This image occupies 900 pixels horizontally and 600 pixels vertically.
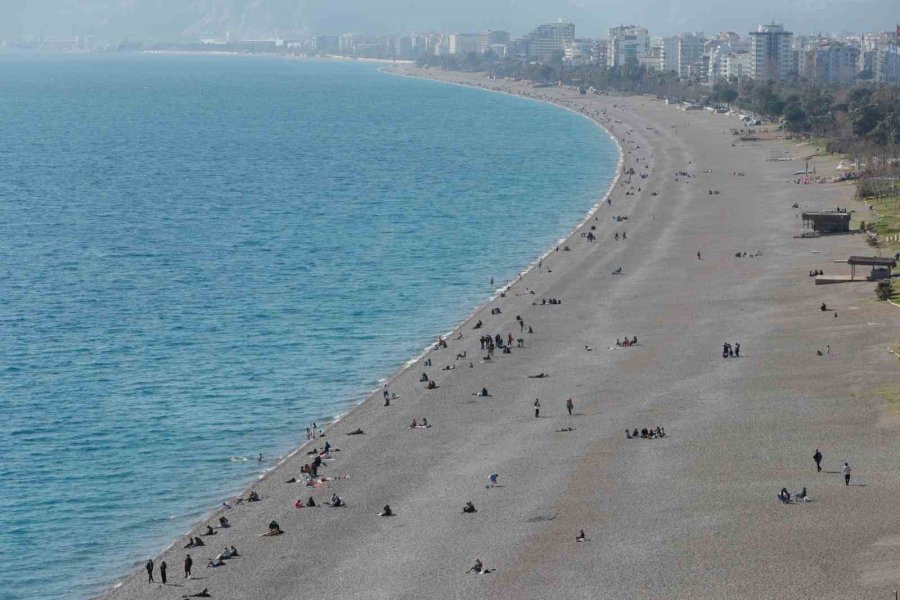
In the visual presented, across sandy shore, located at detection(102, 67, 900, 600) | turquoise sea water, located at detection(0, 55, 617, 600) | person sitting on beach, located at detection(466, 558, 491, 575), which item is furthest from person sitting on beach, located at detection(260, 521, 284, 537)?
person sitting on beach, located at detection(466, 558, 491, 575)

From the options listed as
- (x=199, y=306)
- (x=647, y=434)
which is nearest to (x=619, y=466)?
(x=647, y=434)

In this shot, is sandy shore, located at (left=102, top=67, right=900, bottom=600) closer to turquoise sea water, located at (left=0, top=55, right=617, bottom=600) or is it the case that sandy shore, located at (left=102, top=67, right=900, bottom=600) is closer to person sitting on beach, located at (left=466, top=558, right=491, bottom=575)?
person sitting on beach, located at (left=466, top=558, right=491, bottom=575)

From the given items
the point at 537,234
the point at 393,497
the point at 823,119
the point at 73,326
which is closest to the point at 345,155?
the point at 823,119

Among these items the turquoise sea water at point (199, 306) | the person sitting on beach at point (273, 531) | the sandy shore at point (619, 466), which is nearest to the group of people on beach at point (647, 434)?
the sandy shore at point (619, 466)

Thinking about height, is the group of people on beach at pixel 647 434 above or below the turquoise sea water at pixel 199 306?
above

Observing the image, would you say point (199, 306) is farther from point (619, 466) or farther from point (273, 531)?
point (619, 466)

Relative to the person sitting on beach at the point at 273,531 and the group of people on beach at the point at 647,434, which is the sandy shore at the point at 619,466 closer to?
the person sitting on beach at the point at 273,531
